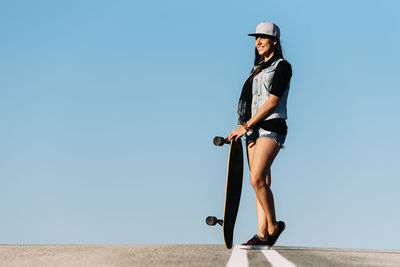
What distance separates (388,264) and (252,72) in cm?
275

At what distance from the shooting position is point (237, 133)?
22.2 ft

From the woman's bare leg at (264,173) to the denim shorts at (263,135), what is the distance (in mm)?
46

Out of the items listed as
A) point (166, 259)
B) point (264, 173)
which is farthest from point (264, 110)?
point (166, 259)

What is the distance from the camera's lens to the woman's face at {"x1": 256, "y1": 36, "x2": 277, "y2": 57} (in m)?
6.86

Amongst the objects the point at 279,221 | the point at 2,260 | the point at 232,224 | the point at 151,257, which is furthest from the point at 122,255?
the point at 279,221

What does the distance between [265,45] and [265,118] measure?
2.91 feet

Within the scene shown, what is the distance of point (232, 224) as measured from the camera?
6.77 m

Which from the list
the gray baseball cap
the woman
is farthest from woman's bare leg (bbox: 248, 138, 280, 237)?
the gray baseball cap

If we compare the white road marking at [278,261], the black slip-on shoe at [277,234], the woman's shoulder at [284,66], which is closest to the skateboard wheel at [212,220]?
the black slip-on shoe at [277,234]

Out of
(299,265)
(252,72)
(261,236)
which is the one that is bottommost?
(261,236)

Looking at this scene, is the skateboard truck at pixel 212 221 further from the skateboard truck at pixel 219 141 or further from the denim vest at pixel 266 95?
the denim vest at pixel 266 95

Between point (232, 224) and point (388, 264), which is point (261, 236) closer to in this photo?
point (232, 224)

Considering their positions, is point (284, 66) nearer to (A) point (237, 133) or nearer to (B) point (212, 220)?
(A) point (237, 133)

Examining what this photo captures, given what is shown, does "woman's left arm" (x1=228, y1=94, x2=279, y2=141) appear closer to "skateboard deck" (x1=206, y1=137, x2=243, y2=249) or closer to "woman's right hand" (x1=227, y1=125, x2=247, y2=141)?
"woman's right hand" (x1=227, y1=125, x2=247, y2=141)
